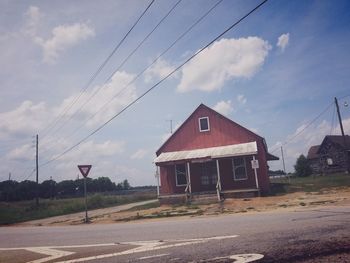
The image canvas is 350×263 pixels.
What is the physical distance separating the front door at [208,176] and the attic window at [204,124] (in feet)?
9.88

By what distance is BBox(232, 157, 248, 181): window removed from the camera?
25.5 m

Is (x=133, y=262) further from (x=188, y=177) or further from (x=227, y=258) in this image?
(x=188, y=177)

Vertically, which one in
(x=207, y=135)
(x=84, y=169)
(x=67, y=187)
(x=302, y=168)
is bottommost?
(x=84, y=169)

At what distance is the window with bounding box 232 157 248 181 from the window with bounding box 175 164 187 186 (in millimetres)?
4128

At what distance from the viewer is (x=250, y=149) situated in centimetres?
2381

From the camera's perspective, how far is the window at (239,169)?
83.5ft

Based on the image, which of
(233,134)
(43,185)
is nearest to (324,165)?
(233,134)

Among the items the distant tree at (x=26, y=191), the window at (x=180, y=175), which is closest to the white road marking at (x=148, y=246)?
the window at (x=180, y=175)

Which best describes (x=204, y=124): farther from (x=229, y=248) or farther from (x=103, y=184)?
(x=103, y=184)

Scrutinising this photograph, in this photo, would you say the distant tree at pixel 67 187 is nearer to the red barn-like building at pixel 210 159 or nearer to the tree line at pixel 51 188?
the tree line at pixel 51 188

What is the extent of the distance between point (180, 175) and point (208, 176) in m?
2.35

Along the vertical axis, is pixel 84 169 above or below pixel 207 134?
below

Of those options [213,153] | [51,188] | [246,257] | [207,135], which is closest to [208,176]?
[213,153]

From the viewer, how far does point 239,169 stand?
25.7 m
